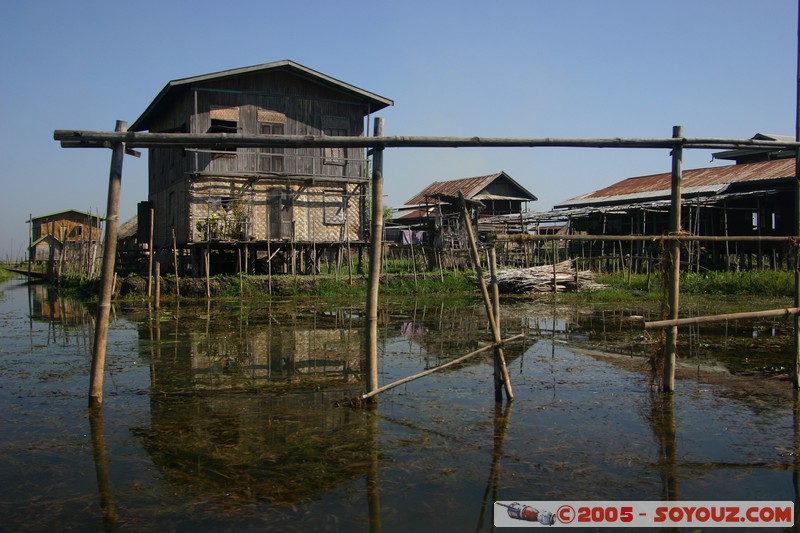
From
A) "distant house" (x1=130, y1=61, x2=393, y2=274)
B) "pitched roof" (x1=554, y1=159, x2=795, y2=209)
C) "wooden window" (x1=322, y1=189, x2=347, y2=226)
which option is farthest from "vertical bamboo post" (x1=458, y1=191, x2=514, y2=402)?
"pitched roof" (x1=554, y1=159, x2=795, y2=209)

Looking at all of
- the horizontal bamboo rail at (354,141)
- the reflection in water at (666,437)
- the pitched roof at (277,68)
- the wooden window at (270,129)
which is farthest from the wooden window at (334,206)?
the reflection in water at (666,437)

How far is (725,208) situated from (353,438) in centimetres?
2085

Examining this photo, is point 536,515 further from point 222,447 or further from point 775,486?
point 222,447

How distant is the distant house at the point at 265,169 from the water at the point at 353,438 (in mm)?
12144

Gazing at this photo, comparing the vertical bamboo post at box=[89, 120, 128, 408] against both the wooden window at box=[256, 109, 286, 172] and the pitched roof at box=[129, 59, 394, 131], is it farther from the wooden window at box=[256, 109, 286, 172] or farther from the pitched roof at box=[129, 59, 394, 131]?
the wooden window at box=[256, 109, 286, 172]

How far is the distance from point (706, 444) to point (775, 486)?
897mm

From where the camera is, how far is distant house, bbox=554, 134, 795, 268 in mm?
22453

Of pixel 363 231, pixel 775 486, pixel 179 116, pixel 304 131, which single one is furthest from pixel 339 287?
pixel 775 486

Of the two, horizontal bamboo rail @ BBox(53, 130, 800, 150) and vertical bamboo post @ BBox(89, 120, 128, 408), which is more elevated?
horizontal bamboo rail @ BBox(53, 130, 800, 150)

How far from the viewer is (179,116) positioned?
22938mm

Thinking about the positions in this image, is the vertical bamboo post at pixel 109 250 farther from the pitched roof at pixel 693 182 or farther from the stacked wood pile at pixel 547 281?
the pitched roof at pixel 693 182

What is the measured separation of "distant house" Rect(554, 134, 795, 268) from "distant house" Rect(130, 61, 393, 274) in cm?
988

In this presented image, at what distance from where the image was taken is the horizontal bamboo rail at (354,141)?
20.2ft

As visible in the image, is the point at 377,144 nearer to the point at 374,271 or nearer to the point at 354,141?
the point at 354,141
